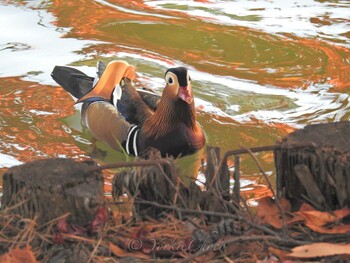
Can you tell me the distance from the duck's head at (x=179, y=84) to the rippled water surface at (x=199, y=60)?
0.50 meters

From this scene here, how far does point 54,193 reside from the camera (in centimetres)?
373

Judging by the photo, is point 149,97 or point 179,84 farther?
point 149,97

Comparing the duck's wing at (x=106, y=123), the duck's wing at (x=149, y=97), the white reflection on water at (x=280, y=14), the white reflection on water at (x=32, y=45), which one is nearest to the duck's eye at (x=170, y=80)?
the duck's wing at (x=149, y=97)

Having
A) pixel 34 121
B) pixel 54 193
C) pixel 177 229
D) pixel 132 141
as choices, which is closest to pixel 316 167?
pixel 177 229

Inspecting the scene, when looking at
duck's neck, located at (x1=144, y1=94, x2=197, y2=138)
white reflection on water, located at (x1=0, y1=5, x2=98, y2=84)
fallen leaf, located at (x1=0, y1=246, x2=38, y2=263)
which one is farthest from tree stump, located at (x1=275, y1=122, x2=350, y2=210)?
white reflection on water, located at (x1=0, y1=5, x2=98, y2=84)

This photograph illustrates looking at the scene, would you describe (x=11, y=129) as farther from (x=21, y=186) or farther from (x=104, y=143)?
(x=21, y=186)

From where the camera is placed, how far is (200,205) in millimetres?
3938

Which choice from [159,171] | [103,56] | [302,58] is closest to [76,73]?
[103,56]

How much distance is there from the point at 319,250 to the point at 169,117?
443 cm

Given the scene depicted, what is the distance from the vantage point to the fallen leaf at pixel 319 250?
11.7 feet

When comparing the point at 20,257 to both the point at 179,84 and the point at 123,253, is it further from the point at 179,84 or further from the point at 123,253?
the point at 179,84

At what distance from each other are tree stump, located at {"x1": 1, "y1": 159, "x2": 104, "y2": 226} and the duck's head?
3642mm

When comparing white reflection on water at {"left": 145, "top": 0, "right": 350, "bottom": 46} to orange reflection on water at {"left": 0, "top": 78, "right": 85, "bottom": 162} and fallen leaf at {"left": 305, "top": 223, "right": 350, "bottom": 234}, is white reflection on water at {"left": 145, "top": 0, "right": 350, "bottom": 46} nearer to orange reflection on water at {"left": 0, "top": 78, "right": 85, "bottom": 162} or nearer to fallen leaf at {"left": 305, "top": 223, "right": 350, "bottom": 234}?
orange reflection on water at {"left": 0, "top": 78, "right": 85, "bottom": 162}

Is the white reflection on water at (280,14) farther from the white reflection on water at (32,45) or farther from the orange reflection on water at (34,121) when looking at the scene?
the orange reflection on water at (34,121)
